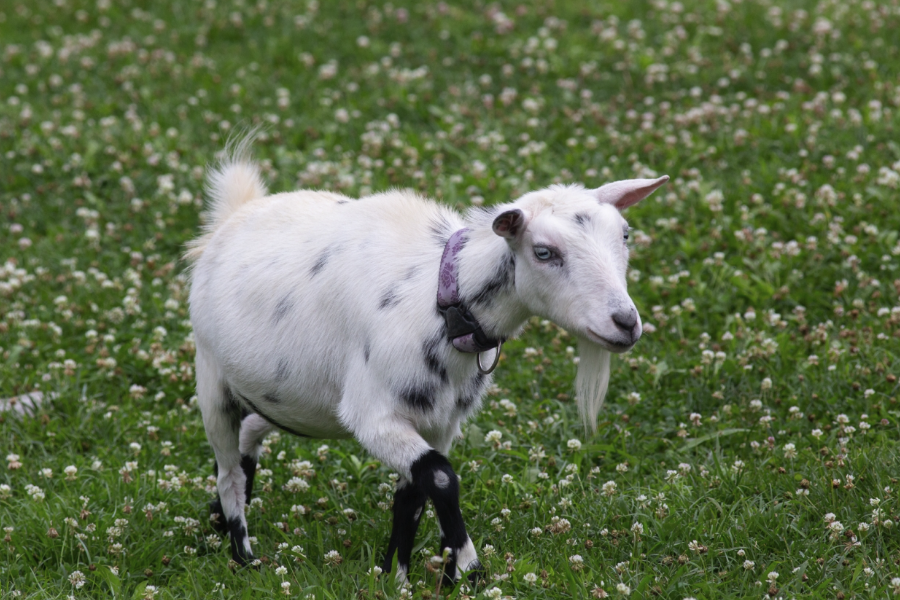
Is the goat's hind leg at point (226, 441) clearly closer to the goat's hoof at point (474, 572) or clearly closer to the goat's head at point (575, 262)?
the goat's hoof at point (474, 572)

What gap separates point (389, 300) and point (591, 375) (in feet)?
3.30

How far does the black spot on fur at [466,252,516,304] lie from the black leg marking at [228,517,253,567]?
2013mm

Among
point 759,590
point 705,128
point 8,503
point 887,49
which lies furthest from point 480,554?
point 887,49

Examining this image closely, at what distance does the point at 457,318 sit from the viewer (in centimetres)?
464

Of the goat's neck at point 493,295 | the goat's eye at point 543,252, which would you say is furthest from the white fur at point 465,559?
the goat's eye at point 543,252

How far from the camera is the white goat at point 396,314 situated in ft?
14.5

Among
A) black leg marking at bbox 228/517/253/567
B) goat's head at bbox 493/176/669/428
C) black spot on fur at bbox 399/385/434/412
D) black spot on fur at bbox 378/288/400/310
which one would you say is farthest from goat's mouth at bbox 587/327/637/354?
black leg marking at bbox 228/517/253/567

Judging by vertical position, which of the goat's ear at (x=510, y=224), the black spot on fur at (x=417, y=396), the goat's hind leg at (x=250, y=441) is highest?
the goat's ear at (x=510, y=224)

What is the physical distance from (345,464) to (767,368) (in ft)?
9.09

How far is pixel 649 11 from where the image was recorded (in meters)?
13.1

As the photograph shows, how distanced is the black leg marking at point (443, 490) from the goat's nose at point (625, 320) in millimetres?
987

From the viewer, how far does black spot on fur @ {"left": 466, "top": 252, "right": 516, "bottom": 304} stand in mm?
4598

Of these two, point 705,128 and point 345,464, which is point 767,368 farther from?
point 705,128

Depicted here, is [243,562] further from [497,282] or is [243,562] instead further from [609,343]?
[609,343]
